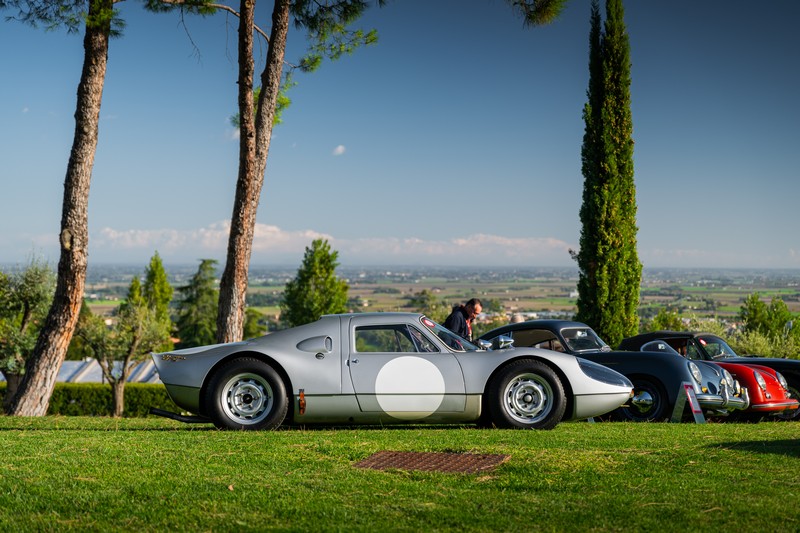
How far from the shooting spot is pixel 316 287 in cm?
5406

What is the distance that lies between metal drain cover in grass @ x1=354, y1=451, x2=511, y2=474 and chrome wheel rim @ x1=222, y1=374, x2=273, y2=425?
7.51 feet

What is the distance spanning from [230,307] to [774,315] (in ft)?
95.7

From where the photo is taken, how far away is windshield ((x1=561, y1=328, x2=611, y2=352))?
42.5 feet

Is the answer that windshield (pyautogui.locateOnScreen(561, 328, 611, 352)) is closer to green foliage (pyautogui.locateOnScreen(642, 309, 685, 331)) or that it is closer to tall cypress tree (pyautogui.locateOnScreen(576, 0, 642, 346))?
tall cypress tree (pyautogui.locateOnScreen(576, 0, 642, 346))

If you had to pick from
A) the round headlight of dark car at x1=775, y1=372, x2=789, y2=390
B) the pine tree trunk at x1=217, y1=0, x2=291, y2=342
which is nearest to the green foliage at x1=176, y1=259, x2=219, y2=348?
the pine tree trunk at x1=217, y1=0, x2=291, y2=342

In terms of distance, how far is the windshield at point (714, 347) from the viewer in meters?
14.4

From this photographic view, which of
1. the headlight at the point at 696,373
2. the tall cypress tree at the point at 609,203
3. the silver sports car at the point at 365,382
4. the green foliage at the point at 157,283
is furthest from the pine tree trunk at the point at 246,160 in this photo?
the green foliage at the point at 157,283

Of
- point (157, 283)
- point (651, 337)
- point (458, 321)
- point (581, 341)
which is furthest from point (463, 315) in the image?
point (157, 283)

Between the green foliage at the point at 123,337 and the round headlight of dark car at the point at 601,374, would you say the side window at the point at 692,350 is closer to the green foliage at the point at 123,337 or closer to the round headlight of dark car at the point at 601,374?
the round headlight of dark car at the point at 601,374

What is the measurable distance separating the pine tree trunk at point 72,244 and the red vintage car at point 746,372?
30.1 feet

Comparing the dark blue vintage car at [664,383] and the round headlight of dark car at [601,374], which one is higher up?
the round headlight of dark car at [601,374]

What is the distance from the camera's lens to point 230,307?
15.3 meters

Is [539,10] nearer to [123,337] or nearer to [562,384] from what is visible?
[562,384]

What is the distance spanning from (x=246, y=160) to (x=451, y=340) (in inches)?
287
